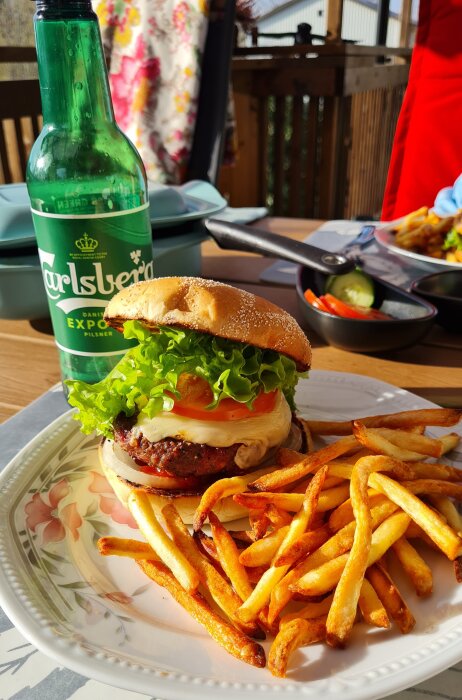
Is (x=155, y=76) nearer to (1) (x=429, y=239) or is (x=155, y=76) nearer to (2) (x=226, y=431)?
(1) (x=429, y=239)

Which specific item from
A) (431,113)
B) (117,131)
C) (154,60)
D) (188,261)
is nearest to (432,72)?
(431,113)

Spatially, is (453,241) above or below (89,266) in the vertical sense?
below

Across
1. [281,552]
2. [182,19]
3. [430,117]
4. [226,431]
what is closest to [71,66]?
[226,431]

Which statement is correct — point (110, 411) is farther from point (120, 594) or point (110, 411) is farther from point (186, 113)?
point (186, 113)

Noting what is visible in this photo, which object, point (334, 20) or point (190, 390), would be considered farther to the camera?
point (334, 20)

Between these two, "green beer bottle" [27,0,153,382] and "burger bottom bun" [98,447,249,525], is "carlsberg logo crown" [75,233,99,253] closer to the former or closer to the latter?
"green beer bottle" [27,0,153,382]

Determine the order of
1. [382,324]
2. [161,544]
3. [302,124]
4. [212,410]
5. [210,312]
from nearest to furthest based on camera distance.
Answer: [161,544] → [210,312] → [212,410] → [382,324] → [302,124]

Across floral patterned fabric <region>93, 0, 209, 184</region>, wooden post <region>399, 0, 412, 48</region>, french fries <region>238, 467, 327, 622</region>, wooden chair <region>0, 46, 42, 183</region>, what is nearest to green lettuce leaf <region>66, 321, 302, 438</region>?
french fries <region>238, 467, 327, 622</region>

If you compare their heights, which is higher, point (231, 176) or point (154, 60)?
point (154, 60)
